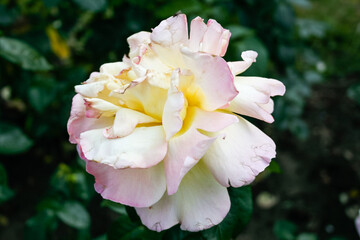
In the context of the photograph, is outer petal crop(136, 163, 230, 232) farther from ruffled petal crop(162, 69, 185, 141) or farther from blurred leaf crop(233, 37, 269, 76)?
blurred leaf crop(233, 37, 269, 76)

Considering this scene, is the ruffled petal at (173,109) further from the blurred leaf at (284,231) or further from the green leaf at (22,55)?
the blurred leaf at (284,231)

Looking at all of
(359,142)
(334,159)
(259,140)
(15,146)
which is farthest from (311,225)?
(259,140)

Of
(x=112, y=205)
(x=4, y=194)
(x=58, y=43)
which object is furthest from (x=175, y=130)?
(x=58, y=43)

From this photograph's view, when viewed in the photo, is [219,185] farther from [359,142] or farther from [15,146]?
[359,142]

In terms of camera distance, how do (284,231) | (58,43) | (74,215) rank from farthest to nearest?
(58,43), (284,231), (74,215)

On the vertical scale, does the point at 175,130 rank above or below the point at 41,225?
above

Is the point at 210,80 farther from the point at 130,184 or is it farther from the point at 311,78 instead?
the point at 311,78
